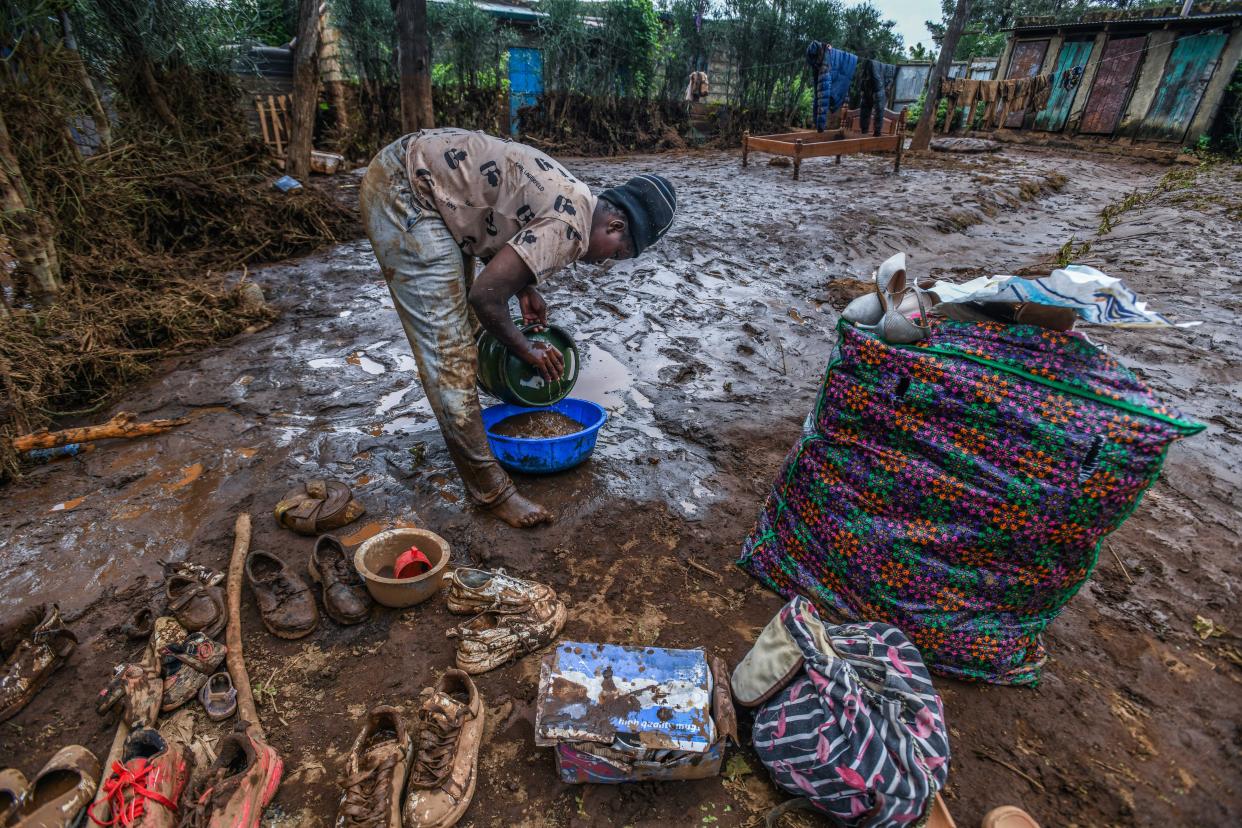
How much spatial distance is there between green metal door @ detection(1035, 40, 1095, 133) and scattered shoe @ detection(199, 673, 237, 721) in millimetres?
22549

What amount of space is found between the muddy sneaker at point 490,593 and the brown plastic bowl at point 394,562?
83 millimetres

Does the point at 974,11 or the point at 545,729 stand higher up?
the point at 974,11

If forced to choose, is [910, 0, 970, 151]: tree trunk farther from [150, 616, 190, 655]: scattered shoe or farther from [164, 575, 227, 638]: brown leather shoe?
[150, 616, 190, 655]: scattered shoe

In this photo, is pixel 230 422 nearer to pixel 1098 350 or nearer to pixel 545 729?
pixel 545 729

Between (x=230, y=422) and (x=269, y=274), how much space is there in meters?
3.01

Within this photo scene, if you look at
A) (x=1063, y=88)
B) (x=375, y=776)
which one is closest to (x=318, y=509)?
(x=375, y=776)

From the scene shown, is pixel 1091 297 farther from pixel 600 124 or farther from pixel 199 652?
pixel 600 124

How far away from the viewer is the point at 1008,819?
1509 mm

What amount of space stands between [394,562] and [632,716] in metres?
1.18

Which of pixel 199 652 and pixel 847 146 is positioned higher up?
pixel 847 146

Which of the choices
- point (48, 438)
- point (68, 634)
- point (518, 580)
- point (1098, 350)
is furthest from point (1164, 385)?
point (48, 438)

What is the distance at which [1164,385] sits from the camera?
3693 millimetres

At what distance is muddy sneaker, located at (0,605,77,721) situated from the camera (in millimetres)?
1739

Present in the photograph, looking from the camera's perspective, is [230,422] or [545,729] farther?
[230,422]
